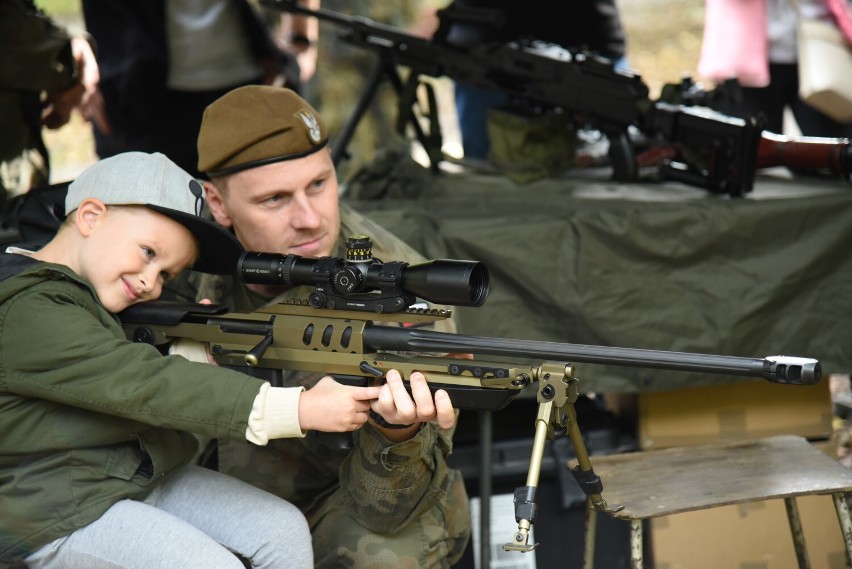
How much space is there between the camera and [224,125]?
2900mm

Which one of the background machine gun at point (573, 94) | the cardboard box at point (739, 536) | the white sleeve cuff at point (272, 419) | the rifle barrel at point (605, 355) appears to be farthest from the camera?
the background machine gun at point (573, 94)

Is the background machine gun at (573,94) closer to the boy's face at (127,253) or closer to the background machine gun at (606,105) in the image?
the background machine gun at (606,105)

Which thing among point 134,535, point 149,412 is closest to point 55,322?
point 149,412

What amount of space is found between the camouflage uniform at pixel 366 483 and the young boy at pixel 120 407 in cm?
27

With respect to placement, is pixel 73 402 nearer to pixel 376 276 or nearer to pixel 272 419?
pixel 272 419

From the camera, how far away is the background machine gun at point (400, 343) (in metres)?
2.19

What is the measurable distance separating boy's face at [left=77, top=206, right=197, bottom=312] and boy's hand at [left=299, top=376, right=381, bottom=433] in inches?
18.7

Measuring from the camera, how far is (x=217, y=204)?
3.08 m

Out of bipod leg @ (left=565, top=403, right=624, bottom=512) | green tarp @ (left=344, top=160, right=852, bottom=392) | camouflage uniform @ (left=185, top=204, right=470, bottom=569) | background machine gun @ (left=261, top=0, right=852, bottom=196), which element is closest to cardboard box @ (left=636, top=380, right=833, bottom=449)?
green tarp @ (left=344, top=160, right=852, bottom=392)

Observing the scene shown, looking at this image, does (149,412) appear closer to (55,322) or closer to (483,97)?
(55,322)

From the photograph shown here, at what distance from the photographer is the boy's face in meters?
2.49

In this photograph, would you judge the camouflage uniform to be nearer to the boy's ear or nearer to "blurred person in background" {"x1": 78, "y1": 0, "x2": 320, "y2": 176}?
the boy's ear

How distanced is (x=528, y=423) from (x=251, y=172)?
1.51 metres

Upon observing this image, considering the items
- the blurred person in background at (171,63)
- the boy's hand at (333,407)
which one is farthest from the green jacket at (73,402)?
the blurred person in background at (171,63)
